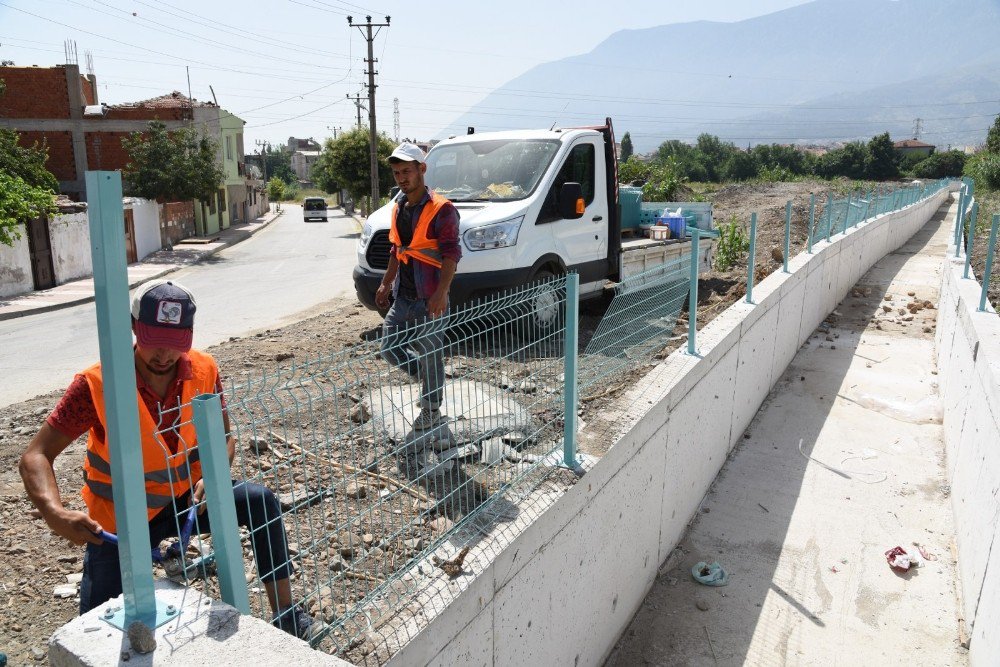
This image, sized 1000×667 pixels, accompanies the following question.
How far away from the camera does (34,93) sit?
31672 millimetres

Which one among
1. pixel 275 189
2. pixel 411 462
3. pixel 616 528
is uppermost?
pixel 275 189

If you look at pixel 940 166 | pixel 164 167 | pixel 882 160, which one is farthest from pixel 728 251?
pixel 940 166

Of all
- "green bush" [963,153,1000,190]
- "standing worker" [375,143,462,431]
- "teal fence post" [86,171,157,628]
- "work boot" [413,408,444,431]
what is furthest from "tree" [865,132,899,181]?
"teal fence post" [86,171,157,628]

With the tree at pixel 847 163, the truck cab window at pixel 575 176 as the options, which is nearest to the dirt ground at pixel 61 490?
the truck cab window at pixel 575 176

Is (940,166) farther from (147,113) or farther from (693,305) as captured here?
(693,305)

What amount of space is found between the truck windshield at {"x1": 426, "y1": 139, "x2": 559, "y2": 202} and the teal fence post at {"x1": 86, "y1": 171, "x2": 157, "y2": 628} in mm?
6306

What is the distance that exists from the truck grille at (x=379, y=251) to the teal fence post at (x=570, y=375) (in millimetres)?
4306

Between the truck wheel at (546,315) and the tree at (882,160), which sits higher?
the tree at (882,160)

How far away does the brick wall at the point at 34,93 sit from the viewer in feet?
103

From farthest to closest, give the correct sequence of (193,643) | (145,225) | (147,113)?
1. (147,113)
2. (145,225)
3. (193,643)

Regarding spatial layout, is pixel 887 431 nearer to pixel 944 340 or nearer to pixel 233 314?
pixel 944 340

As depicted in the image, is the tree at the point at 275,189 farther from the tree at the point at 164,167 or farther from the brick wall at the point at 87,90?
the tree at the point at 164,167

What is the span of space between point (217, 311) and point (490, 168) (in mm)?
7210

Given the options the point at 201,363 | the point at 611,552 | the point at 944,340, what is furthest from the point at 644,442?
the point at 944,340
